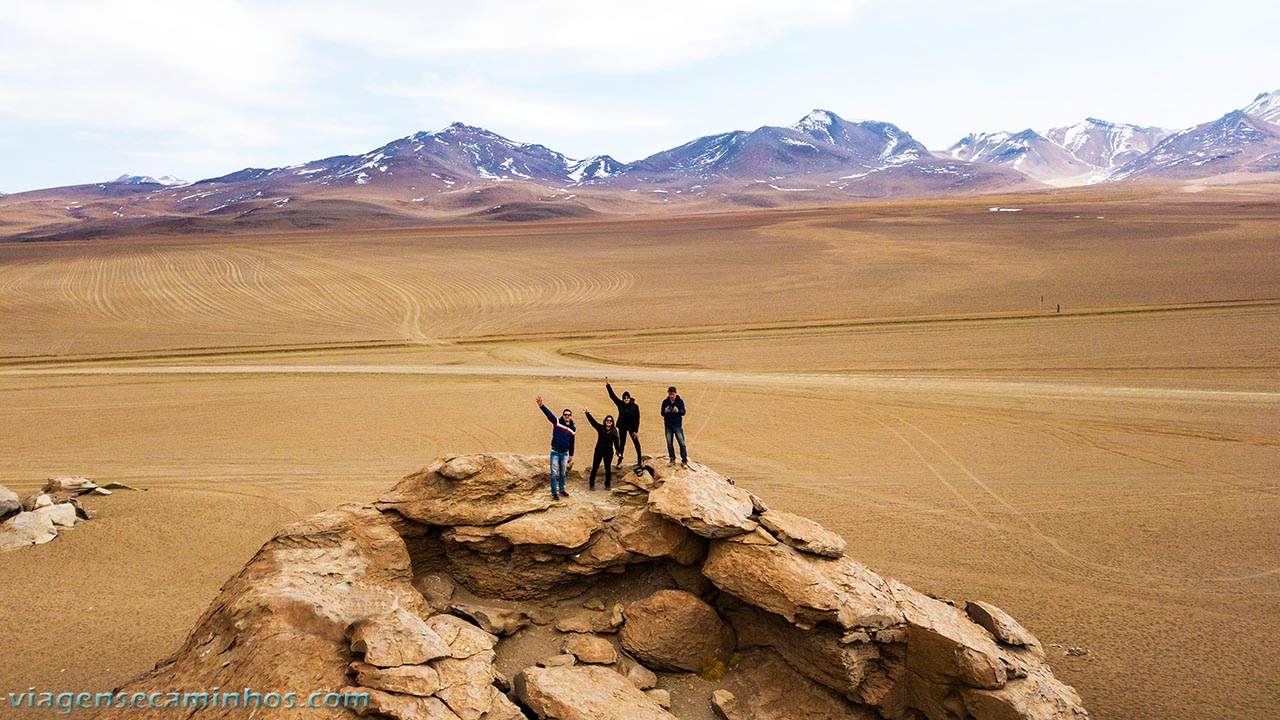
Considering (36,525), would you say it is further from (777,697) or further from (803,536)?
(803,536)

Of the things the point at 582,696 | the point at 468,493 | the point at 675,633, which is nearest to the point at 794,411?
the point at 675,633

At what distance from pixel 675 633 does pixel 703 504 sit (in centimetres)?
149

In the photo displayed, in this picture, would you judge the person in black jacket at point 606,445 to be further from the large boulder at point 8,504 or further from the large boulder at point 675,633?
the large boulder at point 8,504

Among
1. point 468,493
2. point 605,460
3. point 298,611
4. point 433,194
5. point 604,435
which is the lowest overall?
point 298,611

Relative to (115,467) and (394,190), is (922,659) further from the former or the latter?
(394,190)

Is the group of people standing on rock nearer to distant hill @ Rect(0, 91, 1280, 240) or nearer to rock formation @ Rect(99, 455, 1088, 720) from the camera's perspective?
rock formation @ Rect(99, 455, 1088, 720)

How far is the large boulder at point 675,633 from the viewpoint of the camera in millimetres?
7785

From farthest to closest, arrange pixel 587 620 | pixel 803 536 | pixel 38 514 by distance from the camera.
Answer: pixel 38 514 < pixel 587 620 < pixel 803 536

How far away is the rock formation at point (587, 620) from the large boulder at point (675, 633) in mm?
23

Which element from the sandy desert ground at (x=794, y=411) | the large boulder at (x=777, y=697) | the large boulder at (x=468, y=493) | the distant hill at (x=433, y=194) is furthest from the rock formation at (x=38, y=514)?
the distant hill at (x=433, y=194)

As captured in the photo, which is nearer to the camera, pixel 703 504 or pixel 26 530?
pixel 703 504

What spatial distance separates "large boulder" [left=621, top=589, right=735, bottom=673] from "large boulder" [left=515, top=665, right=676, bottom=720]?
1.97 feet

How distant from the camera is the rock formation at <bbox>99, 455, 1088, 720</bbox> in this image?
20.5 ft

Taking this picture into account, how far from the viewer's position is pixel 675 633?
786cm
